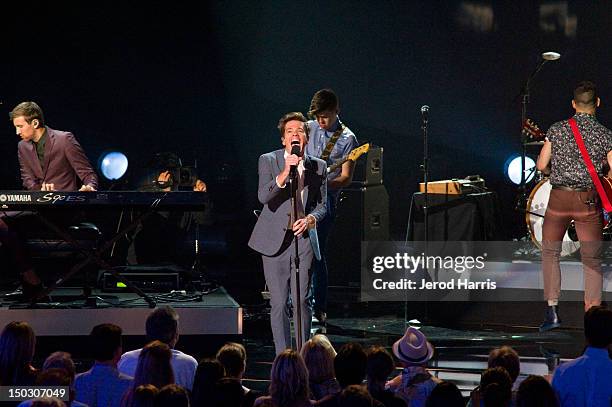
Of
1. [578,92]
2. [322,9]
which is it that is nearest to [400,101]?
[322,9]

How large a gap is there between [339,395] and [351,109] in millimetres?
9119

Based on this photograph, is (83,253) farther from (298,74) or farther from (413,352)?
(298,74)

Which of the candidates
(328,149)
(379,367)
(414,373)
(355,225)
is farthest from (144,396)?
(355,225)

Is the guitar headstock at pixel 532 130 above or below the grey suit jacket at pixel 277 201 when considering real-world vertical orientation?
above

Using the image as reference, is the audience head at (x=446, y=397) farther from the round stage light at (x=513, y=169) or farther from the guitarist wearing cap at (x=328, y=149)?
the round stage light at (x=513, y=169)

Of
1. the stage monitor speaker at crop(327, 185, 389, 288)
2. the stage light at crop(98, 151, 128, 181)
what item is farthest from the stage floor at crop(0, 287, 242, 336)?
the stage light at crop(98, 151, 128, 181)

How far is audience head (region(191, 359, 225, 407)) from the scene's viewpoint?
13.5 feet

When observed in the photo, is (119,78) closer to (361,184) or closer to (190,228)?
(190,228)

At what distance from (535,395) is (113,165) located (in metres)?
8.80

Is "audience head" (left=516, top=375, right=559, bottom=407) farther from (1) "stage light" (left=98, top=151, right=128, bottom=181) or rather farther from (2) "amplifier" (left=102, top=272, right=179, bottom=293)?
(1) "stage light" (left=98, top=151, right=128, bottom=181)

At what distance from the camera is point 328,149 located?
840cm

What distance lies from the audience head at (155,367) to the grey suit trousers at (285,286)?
7.06 feet

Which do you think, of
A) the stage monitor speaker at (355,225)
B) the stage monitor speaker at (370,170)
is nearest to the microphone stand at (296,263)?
the stage monitor speaker at (370,170)

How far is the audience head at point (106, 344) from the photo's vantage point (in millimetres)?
4574
